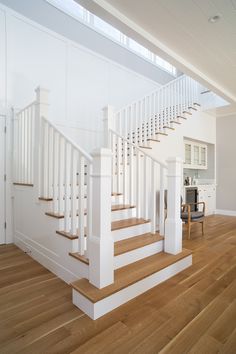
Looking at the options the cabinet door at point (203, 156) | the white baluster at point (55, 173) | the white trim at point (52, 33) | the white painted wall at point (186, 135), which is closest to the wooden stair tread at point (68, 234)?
the white baluster at point (55, 173)

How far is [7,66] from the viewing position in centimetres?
341

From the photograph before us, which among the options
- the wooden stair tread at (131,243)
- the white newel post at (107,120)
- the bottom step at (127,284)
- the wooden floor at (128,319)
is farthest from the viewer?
the white newel post at (107,120)

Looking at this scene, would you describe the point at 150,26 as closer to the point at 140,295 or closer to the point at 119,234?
the point at 119,234

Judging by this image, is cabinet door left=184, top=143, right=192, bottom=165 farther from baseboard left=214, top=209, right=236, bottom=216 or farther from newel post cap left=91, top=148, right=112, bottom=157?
newel post cap left=91, top=148, right=112, bottom=157

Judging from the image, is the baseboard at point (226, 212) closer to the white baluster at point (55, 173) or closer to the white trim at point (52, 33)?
the white trim at point (52, 33)

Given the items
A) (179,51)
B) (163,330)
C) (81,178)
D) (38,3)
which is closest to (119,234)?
(81,178)

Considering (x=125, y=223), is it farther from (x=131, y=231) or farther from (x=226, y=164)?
(x=226, y=164)

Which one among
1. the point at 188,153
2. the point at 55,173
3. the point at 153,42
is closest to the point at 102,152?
→ the point at 55,173

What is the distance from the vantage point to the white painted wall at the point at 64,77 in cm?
354

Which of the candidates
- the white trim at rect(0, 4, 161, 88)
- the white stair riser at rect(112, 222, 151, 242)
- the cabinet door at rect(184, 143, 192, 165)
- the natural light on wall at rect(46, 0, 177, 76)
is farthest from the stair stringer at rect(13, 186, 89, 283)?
the cabinet door at rect(184, 143, 192, 165)

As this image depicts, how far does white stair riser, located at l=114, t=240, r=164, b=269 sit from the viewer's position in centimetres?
215

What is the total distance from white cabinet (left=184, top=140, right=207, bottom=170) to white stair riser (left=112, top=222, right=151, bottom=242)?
3658 millimetres

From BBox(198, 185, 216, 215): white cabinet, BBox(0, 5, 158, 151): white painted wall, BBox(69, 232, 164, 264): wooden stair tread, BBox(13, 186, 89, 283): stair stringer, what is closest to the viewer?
BBox(69, 232, 164, 264): wooden stair tread

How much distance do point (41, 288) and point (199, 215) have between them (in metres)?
3.19
